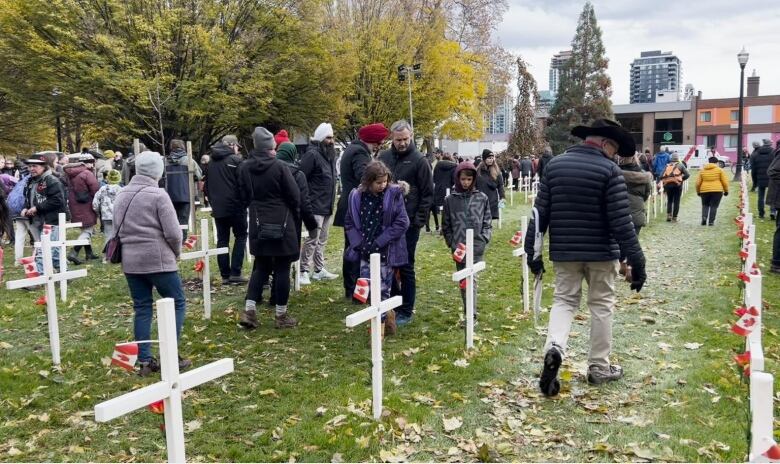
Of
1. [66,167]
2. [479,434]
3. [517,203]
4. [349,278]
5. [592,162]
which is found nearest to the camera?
[479,434]

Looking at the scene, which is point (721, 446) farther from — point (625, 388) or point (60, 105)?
point (60, 105)

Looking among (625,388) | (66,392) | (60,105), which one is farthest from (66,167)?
(60,105)

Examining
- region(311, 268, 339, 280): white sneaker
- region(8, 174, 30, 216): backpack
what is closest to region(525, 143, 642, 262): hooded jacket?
region(311, 268, 339, 280): white sneaker

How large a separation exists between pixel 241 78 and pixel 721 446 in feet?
79.0

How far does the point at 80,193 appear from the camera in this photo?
35.0ft

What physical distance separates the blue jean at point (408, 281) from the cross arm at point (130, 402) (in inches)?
155

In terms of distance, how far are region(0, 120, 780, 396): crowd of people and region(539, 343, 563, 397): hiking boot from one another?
0.04 feet

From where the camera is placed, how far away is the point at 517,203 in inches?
910

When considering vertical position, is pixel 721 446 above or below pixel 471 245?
below

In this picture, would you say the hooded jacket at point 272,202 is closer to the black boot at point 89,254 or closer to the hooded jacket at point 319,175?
the hooded jacket at point 319,175

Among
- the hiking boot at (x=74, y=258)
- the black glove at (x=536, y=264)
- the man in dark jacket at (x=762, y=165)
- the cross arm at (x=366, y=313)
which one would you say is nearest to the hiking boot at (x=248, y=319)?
the cross arm at (x=366, y=313)

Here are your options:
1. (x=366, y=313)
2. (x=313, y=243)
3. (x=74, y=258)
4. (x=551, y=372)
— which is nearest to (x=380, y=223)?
(x=366, y=313)

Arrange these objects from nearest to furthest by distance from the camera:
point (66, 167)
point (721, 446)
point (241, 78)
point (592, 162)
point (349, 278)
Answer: point (721, 446) < point (592, 162) < point (349, 278) < point (66, 167) < point (241, 78)

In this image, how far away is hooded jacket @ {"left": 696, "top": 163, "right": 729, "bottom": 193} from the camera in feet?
50.6
